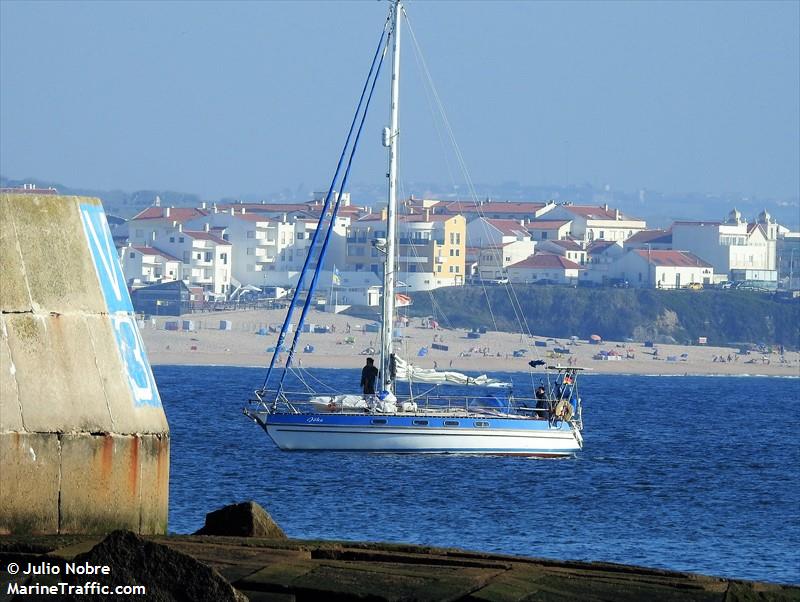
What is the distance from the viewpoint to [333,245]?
17788 centimetres

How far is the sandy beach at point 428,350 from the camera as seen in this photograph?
135875mm

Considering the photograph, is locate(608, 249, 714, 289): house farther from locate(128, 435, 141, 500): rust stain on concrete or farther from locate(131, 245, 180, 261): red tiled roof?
locate(128, 435, 141, 500): rust stain on concrete

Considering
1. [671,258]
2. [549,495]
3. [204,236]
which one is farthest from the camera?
[671,258]

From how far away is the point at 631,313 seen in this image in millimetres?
174250

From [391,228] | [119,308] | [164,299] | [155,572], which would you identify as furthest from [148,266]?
[155,572]

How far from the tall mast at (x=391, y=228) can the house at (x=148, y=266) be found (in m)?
130

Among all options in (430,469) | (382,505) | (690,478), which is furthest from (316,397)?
(382,505)

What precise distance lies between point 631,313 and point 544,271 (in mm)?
15924

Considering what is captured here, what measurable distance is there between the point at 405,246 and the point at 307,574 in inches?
6306

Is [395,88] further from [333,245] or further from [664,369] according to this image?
[333,245]

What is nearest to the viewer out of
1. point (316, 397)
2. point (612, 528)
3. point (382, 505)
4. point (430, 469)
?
point (612, 528)

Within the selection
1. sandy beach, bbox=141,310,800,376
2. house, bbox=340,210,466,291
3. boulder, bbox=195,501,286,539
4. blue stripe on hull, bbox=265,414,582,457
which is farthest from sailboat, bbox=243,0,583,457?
house, bbox=340,210,466,291

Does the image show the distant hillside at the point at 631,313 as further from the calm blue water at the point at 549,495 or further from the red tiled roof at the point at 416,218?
the calm blue water at the point at 549,495

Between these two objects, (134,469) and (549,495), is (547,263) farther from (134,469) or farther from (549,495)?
(134,469)
